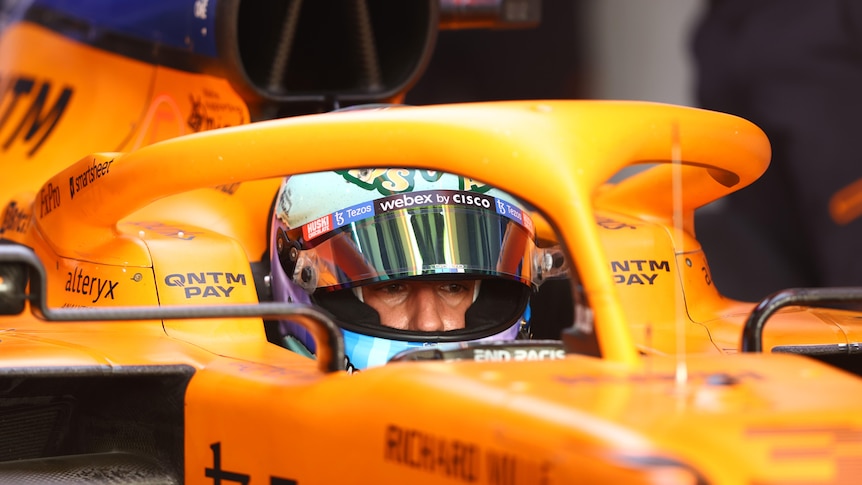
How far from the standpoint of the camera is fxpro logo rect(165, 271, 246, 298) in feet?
7.66

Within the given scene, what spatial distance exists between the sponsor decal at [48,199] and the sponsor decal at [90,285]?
0.13m

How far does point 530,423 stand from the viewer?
1.42m

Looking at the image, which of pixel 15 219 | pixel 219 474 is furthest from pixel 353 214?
pixel 15 219

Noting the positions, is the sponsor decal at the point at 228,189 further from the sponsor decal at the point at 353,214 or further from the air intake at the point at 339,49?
the sponsor decal at the point at 353,214

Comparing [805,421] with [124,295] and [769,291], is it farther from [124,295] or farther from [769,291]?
[769,291]

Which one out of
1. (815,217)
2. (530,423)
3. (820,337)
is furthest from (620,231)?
(815,217)

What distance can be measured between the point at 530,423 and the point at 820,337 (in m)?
1.05

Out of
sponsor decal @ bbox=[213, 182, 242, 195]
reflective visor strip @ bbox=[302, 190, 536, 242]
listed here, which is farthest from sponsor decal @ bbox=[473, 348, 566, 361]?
sponsor decal @ bbox=[213, 182, 242, 195]

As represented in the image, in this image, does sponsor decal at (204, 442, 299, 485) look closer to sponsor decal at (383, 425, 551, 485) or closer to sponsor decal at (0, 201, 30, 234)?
sponsor decal at (383, 425, 551, 485)

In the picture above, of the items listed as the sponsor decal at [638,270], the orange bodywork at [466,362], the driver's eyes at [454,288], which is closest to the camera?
the orange bodywork at [466,362]

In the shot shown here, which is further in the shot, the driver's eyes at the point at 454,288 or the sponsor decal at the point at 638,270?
the sponsor decal at the point at 638,270

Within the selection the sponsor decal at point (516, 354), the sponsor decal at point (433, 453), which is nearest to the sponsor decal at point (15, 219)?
the sponsor decal at point (516, 354)

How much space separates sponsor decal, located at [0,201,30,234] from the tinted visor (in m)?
0.87

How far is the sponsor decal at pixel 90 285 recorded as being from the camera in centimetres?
233
